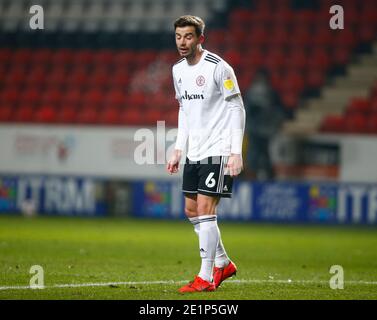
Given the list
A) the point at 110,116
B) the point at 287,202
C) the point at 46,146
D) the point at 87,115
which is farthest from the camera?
the point at 87,115

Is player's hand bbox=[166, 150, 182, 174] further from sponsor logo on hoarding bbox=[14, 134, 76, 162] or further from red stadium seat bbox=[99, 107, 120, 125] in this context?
red stadium seat bbox=[99, 107, 120, 125]

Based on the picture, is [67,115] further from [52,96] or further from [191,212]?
[191,212]

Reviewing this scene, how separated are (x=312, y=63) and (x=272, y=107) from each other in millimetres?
2884

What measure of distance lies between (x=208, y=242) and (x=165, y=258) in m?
3.35

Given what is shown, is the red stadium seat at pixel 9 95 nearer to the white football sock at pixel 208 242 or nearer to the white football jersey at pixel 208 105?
the white football jersey at pixel 208 105

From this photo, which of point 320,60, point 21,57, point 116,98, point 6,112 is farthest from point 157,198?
point 21,57

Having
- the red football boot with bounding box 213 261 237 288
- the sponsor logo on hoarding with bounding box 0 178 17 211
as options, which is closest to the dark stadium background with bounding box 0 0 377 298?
the sponsor logo on hoarding with bounding box 0 178 17 211

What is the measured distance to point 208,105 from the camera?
6965 mm

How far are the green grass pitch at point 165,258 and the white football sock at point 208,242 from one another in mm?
207

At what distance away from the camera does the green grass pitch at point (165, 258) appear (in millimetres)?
6715

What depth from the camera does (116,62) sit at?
23.2m

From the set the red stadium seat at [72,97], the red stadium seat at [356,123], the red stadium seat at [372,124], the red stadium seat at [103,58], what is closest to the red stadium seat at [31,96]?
the red stadium seat at [72,97]

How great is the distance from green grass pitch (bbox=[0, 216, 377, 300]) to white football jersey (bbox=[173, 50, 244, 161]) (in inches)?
45.2

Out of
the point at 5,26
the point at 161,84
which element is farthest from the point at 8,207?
the point at 5,26
